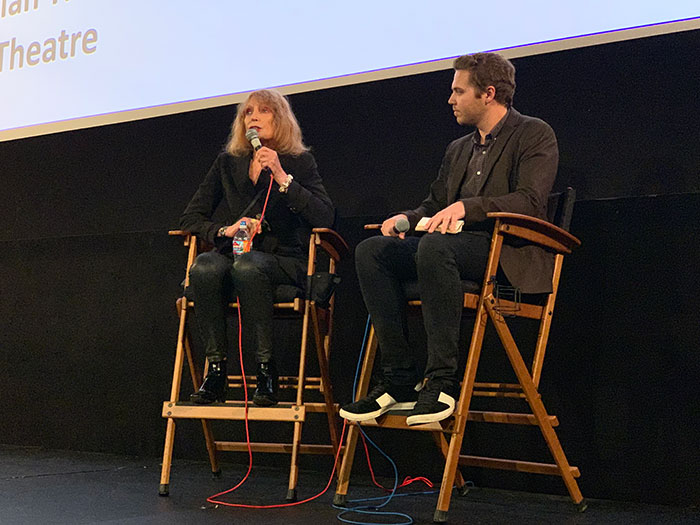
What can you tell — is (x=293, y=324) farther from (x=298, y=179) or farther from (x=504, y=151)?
(x=504, y=151)

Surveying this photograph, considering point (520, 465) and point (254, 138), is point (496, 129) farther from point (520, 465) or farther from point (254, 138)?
point (520, 465)

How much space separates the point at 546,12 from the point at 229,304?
4.74 ft

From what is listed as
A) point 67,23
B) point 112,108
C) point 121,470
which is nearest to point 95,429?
point 121,470

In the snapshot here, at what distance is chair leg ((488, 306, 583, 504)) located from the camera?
222cm

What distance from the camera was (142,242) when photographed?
12.0 feet

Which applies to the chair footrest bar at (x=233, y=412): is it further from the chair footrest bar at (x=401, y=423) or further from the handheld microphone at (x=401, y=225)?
the handheld microphone at (x=401, y=225)

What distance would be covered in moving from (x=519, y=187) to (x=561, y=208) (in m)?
0.20

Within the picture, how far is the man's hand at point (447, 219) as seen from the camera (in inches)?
85.7

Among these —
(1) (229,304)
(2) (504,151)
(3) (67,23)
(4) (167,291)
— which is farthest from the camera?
(3) (67,23)

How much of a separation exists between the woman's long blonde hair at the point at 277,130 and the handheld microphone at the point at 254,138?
0.19m

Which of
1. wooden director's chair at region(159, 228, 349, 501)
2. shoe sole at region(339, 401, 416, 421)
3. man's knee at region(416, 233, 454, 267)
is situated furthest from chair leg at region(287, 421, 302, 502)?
man's knee at region(416, 233, 454, 267)

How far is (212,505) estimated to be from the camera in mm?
2330

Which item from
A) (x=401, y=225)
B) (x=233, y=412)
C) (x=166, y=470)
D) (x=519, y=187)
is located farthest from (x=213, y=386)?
(x=519, y=187)

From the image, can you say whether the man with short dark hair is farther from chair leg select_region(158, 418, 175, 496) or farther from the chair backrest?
chair leg select_region(158, 418, 175, 496)
